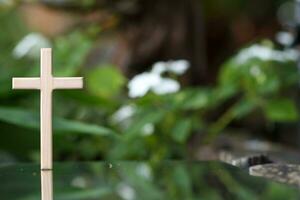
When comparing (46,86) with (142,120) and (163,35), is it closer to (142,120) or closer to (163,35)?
(142,120)

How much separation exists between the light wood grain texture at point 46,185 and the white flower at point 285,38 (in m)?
1.68

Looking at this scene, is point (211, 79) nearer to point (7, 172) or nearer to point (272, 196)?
point (7, 172)

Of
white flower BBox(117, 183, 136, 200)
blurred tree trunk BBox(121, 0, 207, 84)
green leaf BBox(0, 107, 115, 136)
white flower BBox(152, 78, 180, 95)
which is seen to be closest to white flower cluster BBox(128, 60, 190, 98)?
white flower BBox(152, 78, 180, 95)

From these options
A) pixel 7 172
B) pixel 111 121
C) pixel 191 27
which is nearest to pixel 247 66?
pixel 111 121

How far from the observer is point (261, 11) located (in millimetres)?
2586

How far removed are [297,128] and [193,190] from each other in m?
1.81

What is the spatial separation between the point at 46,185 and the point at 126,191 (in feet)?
0.29

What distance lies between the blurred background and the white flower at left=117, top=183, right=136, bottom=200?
412mm

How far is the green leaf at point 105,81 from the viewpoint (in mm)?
1631

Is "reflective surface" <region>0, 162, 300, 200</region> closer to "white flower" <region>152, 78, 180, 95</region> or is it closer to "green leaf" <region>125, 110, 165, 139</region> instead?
"green leaf" <region>125, 110, 165, 139</region>

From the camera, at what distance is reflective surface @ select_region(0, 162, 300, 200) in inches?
26.9

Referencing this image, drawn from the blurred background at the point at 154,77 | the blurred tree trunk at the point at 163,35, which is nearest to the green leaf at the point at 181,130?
the blurred background at the point at 154,77

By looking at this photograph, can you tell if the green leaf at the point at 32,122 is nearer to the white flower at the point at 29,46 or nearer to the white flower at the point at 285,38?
the white flower at the point at 29,46

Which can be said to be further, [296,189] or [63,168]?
[63,168]
